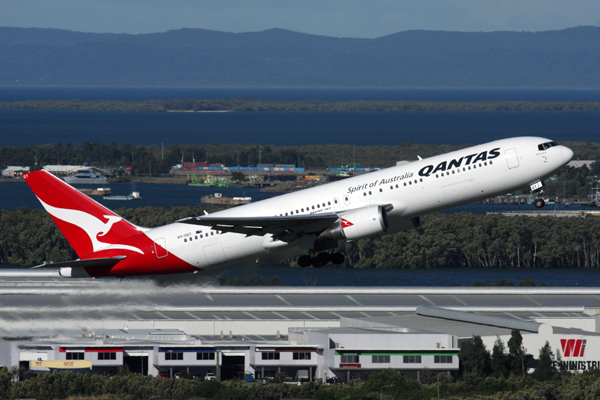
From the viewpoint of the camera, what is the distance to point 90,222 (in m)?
58.0

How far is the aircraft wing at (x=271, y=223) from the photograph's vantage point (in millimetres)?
50812

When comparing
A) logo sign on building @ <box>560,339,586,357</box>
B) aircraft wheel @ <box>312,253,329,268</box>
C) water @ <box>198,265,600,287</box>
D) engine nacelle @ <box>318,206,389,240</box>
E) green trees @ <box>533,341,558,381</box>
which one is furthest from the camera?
water @ <box>198,265,600,287</box>

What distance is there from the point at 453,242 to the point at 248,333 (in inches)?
3289

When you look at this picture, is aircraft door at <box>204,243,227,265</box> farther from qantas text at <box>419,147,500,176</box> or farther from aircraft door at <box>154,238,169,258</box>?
qantas text at <box>419,147,500,176</box>

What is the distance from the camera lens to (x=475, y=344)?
253ft

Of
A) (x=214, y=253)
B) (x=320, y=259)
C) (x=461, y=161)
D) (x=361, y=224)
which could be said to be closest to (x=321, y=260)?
(x=320, y=259)

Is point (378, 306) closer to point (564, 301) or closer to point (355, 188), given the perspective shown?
point (564, 301)

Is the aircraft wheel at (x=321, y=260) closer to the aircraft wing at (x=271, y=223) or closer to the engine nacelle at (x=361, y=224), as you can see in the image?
the aircraft wing at (x=271, y=223)

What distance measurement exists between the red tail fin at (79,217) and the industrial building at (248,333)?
404 centimetres

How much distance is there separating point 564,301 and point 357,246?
61879 millimetres

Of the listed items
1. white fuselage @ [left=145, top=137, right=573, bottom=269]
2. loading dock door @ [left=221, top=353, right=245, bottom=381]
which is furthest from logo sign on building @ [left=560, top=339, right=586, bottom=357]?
white fuselage @ [left=145, top=137, right=573, bottom=269]

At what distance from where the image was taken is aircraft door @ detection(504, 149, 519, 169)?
5053cm

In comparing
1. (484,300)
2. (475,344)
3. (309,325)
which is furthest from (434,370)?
(484,300)

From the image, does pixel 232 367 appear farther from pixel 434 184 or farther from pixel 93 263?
pixel 434 184
